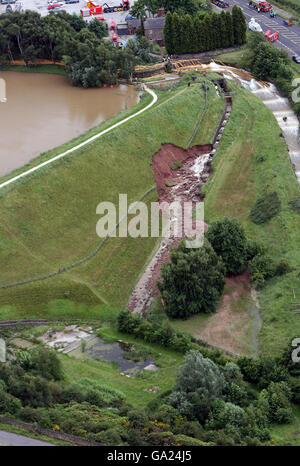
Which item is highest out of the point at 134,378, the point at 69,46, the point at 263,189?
the point at 69,46

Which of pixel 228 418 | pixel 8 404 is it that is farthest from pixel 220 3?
pixel 8 404

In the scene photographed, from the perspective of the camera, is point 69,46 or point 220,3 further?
point 220,3

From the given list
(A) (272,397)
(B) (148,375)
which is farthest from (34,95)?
(A) (272,397)

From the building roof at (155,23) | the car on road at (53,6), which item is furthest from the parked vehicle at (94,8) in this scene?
the building roof at (155,23)

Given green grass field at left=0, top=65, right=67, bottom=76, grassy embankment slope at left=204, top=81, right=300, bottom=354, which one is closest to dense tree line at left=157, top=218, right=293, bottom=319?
grassy embankment slope at left=204, top=81, right=300, bottom=354

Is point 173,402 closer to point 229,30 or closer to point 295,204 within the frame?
point 295,204

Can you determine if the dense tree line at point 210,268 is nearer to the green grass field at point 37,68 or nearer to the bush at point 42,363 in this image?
the bush at point 42,363

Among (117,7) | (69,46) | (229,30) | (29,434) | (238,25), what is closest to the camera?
(29,434)
